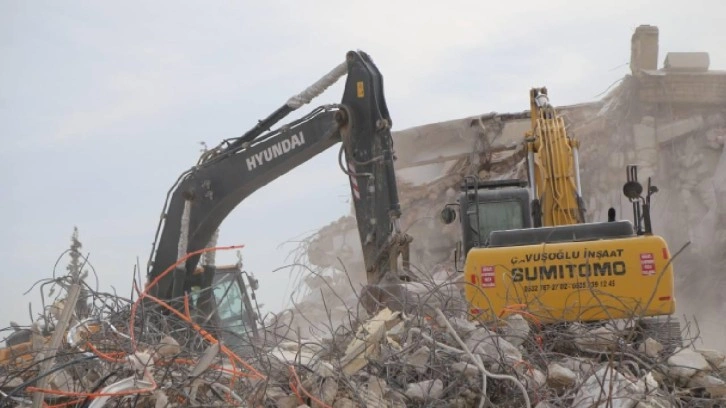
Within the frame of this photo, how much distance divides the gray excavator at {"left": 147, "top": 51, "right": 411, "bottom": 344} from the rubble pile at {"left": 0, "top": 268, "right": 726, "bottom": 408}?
248cm

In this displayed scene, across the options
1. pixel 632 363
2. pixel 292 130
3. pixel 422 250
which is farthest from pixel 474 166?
pixel 632 363

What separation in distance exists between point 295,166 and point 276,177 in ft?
0.79

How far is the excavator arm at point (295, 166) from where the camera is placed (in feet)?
28.1

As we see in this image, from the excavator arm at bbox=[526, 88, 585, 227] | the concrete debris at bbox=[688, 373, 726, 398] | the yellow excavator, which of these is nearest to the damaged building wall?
the excavator arm at bbox=[526, 88, 585, 227]

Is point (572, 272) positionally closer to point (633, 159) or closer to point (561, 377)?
point (561, 377)

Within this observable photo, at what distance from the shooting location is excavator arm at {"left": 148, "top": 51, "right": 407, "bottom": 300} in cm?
855

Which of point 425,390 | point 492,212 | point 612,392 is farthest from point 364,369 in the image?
point 492,212

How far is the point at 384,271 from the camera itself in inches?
328

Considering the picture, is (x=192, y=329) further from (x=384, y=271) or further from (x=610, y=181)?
(x=610, y=181)

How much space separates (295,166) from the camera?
9.35 m

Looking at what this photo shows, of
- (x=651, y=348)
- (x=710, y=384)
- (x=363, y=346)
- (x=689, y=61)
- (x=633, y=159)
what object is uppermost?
(x=689, y=61)

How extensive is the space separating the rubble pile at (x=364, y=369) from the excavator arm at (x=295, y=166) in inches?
102

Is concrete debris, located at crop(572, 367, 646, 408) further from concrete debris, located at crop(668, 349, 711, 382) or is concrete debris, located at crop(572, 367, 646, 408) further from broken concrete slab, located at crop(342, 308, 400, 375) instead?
broken concrete slab, located at crop(342, 308, 400, 375)

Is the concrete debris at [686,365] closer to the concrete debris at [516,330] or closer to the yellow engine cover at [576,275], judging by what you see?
the concrete debris at [516,330]
